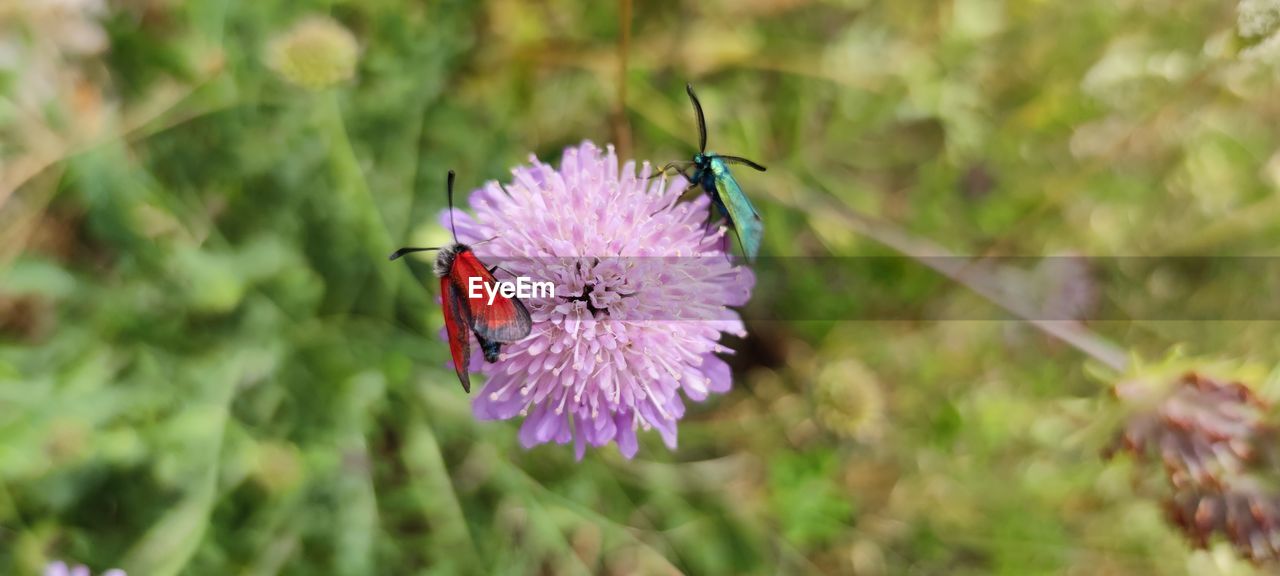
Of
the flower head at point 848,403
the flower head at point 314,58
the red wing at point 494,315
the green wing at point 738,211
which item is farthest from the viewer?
the flower head at point 848,403

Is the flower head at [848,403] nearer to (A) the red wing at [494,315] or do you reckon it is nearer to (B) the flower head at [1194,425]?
(B) the flower head at [1194,425]

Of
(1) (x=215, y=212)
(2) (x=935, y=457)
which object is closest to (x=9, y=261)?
(1) (x=215, y=212)

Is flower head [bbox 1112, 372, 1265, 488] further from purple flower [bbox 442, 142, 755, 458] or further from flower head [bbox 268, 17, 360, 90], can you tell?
flower head [bbox 268, 17, 360, 90]

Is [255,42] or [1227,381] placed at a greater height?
A: [255,42]

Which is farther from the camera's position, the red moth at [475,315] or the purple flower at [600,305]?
the purple flower at [600,305]

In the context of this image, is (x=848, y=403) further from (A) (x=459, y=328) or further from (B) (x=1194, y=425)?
(A) (x=459, y=328)

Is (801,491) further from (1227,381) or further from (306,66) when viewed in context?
(306,66)

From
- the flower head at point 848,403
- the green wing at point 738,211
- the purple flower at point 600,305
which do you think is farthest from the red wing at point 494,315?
the flower head at point 848,403
